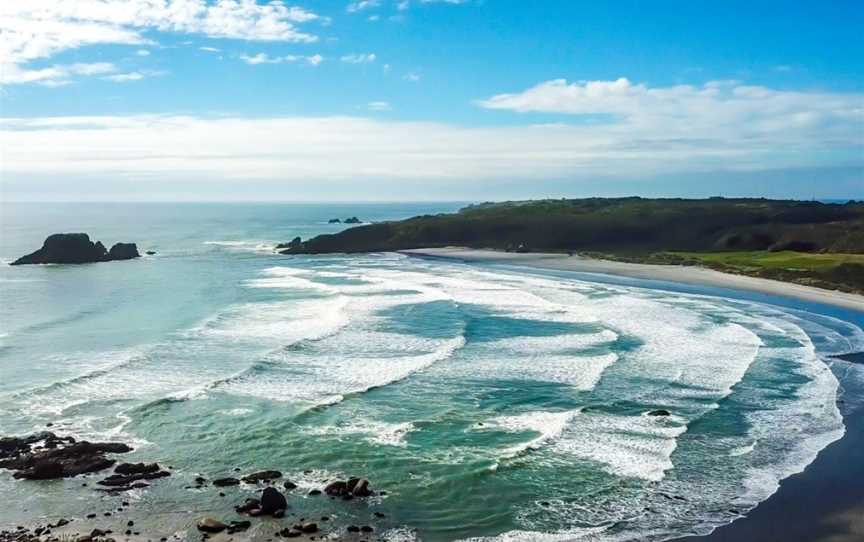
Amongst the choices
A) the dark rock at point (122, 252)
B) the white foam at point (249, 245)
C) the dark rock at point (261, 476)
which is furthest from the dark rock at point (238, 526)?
the white foam at point (249, 245)

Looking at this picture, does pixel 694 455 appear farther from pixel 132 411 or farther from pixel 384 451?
pixel 132 411

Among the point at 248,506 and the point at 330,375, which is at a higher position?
Result: the point at 330,375

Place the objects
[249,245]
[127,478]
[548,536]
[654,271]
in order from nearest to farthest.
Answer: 1. [548,536]
2. [127,478]
3. [654,271]
4. [249,245]

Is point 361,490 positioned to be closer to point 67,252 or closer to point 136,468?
point 136,468

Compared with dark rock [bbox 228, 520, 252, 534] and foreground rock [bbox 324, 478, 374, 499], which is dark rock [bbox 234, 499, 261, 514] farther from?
foreground rock [bbox 324, 478, 374, 499]

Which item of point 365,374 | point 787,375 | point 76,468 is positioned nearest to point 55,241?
point 365,374

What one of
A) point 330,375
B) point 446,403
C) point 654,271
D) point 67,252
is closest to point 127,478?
point 446,403
